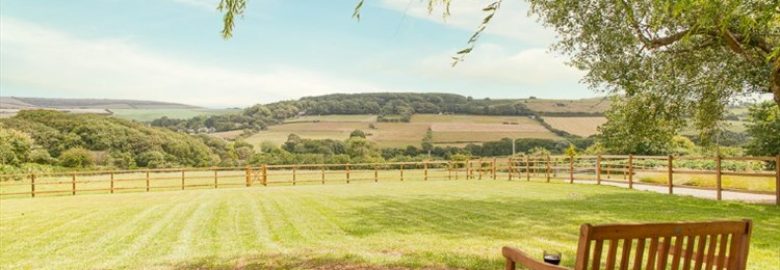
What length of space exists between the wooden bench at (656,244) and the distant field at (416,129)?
5266 centimetres

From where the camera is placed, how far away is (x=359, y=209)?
35.9 ft

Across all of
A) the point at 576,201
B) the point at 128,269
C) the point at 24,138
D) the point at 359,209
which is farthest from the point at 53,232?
the point at 24,138

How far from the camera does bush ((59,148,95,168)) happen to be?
3847 cm

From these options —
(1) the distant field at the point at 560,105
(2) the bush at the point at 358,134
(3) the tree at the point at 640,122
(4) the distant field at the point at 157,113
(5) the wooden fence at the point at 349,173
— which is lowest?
(5) the wooden fence at the point at 349,173

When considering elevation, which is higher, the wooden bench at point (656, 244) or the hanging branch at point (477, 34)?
the hanging branch at point (477, 34)

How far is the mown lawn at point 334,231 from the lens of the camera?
18.7ft

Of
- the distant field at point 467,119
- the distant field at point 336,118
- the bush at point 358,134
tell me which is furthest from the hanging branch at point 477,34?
the distant field at point 336,118

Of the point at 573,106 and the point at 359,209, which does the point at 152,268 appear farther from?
the point at 573,106

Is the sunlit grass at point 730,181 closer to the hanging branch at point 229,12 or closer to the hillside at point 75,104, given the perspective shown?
the hanging branch at point 229,12

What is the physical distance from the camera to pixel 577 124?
193 ft

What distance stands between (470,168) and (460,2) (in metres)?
23.3

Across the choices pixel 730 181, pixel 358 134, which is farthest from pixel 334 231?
pixel 358 134

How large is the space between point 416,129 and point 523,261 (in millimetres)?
59011

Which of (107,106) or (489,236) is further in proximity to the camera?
(107,106)
